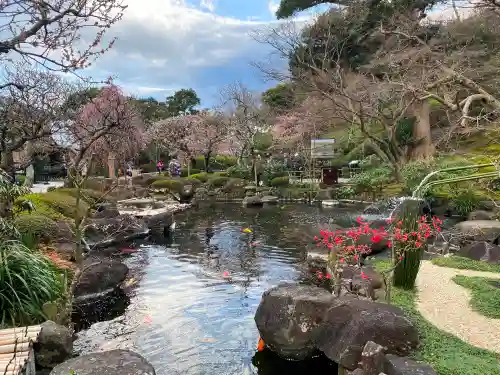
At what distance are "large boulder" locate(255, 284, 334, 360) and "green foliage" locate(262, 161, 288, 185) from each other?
21954mm

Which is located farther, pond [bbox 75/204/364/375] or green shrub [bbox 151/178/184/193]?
green shrub [bbox 151/178/184/193]

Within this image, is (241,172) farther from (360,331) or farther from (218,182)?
(360,331)

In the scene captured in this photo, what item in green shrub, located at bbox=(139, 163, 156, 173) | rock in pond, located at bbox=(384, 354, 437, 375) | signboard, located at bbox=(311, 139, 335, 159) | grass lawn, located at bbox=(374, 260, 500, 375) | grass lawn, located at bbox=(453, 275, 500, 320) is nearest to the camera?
rock in pond, located at bbox=(384, 354, 437, 375)

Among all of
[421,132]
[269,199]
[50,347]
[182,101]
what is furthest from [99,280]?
[182,101]

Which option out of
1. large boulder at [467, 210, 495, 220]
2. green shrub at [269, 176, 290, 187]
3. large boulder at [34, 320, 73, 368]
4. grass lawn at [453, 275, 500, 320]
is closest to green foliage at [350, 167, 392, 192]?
green shrub at [269, 176, 290, 187]

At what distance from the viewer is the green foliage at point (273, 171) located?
28.1m

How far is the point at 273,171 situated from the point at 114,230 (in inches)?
648

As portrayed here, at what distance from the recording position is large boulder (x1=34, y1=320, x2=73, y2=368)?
16.9ft

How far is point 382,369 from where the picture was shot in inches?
149

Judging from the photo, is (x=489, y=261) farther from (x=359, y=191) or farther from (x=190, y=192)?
(x=190, y=192)

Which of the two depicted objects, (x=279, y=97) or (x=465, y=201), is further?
(x=279, y=97)

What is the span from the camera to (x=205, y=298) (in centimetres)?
844

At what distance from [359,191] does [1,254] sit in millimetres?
19274

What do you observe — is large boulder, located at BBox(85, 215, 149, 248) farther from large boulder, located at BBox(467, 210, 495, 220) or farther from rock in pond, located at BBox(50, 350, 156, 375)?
large boulder, located at BBox(467, 210, 495, 220)
